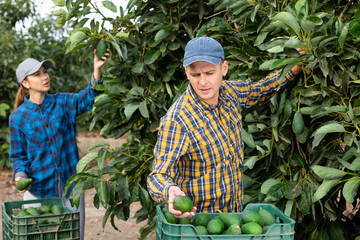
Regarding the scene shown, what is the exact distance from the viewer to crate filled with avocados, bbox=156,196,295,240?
1.46m

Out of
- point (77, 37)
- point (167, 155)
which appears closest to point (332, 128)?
point (167, 155)

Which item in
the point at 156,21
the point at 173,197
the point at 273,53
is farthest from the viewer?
the point at 156,21

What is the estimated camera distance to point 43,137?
122 inches

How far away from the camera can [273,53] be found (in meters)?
2.32

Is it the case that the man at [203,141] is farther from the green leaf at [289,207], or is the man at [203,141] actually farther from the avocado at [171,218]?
the green leaf at [289,207]

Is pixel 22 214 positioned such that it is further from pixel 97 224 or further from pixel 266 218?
pixel 97 224

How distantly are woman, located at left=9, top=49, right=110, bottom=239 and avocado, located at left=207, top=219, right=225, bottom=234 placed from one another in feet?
5.78

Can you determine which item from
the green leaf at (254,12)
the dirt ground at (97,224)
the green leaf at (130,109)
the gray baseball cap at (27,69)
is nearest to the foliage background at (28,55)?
the dirt ground at (97,224)

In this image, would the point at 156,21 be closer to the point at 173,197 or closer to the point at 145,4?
the point at 145,4

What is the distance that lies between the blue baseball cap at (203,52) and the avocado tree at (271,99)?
0.36 m

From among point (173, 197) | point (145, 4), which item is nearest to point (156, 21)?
point (145, 4)

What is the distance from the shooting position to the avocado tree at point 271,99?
2002mm

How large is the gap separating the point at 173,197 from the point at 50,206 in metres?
1.61

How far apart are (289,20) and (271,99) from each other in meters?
0.46
